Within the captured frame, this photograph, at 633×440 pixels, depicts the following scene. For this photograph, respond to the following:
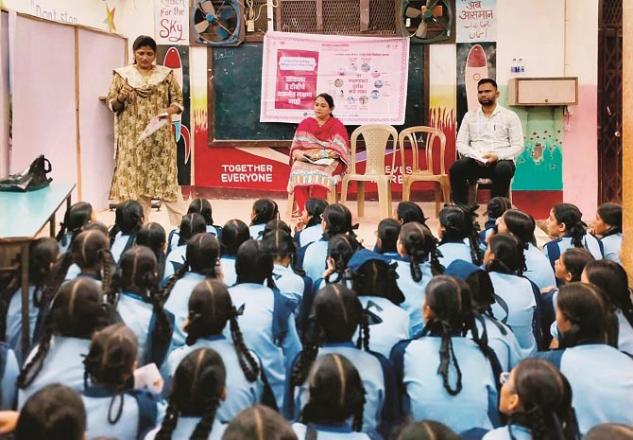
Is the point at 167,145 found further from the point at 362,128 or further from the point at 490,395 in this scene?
the point at 490,395

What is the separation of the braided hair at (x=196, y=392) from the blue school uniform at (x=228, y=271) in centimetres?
144

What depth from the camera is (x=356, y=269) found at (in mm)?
2504

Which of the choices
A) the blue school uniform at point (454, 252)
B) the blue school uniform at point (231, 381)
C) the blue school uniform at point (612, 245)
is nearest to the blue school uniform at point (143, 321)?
the blue school uniform at point (231, 381)

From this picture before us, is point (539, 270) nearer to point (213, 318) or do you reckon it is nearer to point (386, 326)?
point (386, 326)

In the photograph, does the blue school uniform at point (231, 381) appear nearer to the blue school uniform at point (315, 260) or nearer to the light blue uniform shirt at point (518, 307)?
the light blue uniform shirt at point (518, 307)

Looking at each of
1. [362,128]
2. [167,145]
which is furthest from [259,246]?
[362,128]

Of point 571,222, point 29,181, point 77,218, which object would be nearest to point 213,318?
point 77,218

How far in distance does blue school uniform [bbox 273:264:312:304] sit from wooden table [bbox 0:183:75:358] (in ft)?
2.93

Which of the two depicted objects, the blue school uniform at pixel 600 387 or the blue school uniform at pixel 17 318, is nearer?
the blue school uniform at pixel 600 387

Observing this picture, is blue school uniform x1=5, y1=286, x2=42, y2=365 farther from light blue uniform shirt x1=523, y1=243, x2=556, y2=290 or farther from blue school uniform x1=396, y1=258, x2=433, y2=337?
light blue uniform shirt x1=523, y1=243, x2=556, y2=290

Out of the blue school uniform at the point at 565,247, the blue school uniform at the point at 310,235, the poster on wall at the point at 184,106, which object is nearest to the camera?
the blue school uniform at the point at 565,247

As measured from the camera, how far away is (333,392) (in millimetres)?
1516

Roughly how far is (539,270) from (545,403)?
1.68 m

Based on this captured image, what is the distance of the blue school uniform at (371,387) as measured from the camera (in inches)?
76.0
